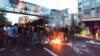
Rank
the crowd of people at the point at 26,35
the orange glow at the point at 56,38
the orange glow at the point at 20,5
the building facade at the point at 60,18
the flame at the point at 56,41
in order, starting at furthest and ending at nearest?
the flame at the point at 56,41
the orange glow at the point at 56,38
the orange glow at the point at 20,5
the building facade at the point at 60,18
the crowd of people at the point at 26,35

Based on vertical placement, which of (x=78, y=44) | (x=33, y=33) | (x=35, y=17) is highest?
(x=35, y=17)

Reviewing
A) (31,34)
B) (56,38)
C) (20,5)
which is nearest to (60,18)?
(56,38)

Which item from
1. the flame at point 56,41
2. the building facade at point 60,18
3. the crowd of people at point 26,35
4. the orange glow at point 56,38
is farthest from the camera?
the flame at point 56,41

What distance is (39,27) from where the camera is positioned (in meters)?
8.18

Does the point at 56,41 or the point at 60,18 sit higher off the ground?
the point at 60,18

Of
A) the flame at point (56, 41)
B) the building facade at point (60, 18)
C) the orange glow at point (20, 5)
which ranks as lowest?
the flame at point (56, 41)

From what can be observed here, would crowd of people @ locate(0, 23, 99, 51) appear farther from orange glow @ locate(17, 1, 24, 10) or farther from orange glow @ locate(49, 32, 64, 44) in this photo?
orange glow @ locate(17, 1, 24, 10)

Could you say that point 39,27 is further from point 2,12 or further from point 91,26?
point 91,26

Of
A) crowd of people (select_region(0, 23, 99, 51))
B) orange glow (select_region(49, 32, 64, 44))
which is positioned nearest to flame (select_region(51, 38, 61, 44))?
orange glow (select_region(49, 32, 64, 44))

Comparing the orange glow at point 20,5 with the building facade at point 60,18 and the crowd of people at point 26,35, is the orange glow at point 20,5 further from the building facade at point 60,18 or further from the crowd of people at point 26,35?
the building facade at point 60,18

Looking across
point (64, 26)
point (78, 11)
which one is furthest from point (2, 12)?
point (78, 11)

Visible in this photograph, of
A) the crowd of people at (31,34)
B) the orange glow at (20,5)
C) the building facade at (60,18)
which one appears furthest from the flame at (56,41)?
the orange glow at (20,5)

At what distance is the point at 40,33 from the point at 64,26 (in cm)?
105

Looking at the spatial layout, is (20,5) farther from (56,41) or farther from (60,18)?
(56,41)
